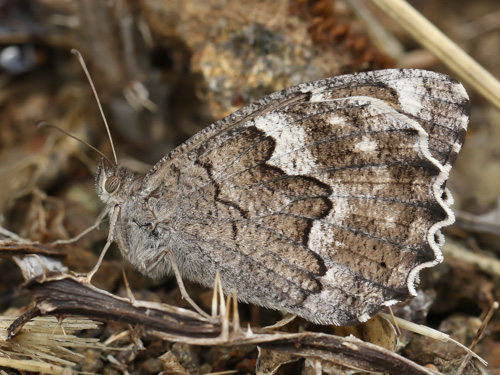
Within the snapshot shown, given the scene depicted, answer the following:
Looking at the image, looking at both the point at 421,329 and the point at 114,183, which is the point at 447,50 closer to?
Result: the point at 421,329

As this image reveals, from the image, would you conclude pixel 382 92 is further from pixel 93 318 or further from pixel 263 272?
pixel 93 318

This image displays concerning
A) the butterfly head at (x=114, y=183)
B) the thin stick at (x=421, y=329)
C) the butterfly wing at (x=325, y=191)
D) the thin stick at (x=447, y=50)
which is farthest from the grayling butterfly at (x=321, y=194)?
the thin stick at (x=447, y=50)

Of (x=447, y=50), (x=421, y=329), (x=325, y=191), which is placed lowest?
(x=421, y=329)

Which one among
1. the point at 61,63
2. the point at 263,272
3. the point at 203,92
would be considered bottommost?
the point at 263,272

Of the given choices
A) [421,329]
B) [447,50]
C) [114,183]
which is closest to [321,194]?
[421,329]

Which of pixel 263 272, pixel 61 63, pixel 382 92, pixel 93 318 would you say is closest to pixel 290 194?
pixel 263 272

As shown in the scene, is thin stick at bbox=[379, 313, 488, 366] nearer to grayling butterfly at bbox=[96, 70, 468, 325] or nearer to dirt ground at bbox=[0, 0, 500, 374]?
dirt ground at bbox=[0, 0, 500, 374]
